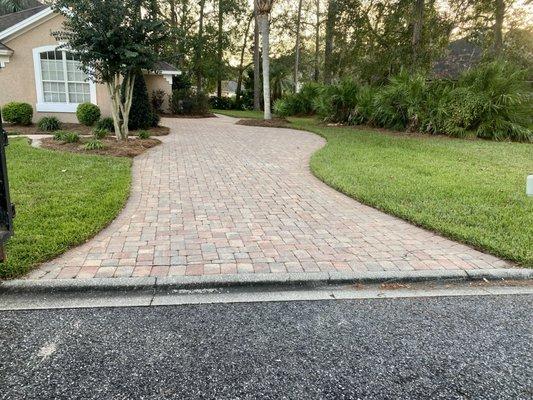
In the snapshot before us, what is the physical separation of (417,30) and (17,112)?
54.2 ft

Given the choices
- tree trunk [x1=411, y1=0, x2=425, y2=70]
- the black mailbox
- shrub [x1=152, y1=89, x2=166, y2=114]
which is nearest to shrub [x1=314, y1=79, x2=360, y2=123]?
tree trunk [x1=411, y1=0, x2=425, y2=70]

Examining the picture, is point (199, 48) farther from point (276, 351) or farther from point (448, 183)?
point (276, 351)

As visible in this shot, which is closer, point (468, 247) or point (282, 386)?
point (282, 386)

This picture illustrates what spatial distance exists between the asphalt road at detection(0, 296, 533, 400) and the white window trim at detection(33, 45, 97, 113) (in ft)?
47.5

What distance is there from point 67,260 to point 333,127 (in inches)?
570

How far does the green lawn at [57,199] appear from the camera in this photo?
4125 millimetres

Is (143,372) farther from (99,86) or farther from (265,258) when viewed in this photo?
(99,86)

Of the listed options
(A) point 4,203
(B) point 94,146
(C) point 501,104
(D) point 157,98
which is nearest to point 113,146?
(B) point 94,146

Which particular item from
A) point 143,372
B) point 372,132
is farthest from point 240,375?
point 372,132

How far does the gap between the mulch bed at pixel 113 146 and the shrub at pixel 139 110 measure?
315 cm

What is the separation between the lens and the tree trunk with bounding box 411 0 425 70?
58.3 ft

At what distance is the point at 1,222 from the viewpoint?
2.96 m

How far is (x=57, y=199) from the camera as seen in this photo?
229 inches

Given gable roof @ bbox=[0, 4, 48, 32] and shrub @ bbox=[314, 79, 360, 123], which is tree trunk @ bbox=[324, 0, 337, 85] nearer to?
shrub @ bbox=[314, 79, 360, 123]
